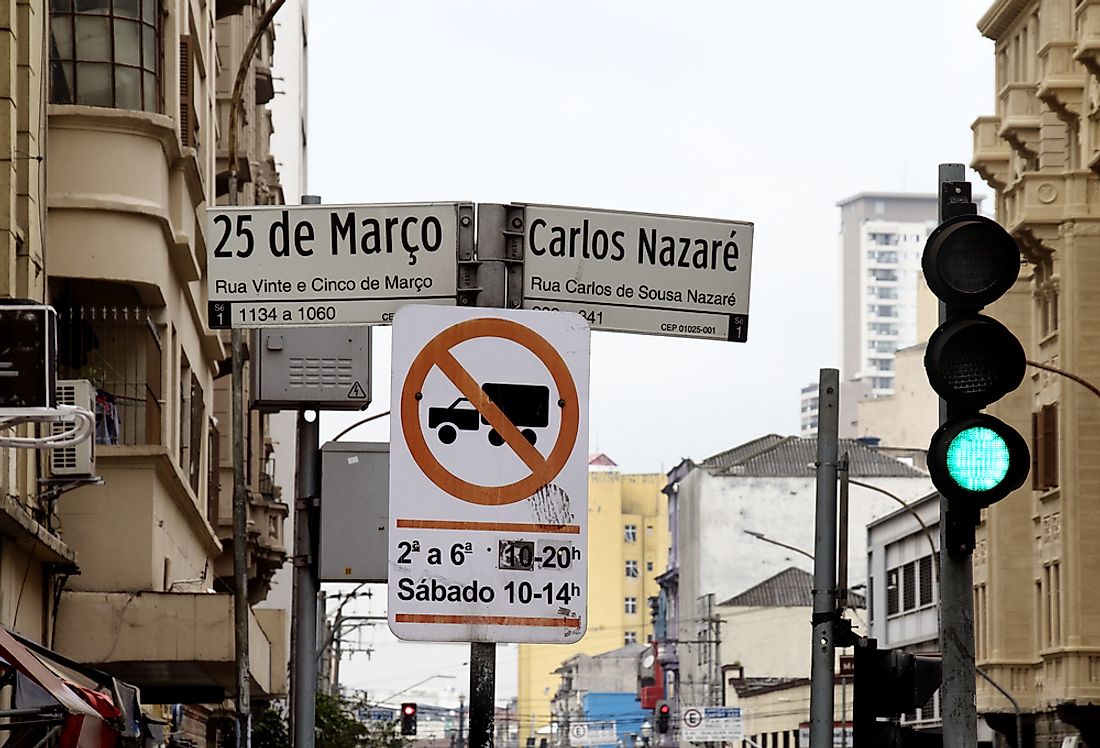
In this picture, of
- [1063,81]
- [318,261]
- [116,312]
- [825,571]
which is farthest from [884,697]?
[1063,81]

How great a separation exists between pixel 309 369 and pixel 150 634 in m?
13.3

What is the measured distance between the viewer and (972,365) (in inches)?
281

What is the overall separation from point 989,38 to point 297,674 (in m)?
48.9

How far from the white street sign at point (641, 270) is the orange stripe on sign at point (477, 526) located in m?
0.87

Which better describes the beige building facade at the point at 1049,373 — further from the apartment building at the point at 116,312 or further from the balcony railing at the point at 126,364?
the balcony railing at the point at 126,364

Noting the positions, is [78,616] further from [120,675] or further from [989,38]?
[989,38]

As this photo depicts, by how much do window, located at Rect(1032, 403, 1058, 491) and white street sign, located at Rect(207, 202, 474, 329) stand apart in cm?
4316

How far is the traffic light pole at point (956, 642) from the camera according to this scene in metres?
7.52

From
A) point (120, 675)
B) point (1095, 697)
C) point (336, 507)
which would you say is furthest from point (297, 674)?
point (1095, 697)

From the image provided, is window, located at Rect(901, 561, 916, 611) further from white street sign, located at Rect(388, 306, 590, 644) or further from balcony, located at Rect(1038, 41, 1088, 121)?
white street sign, located at Rect(388, 306, 590, 644)

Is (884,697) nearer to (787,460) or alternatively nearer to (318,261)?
(318,261)

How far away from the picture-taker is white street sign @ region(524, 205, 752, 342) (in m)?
6.31

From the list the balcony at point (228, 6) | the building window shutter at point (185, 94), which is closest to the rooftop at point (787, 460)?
the balcony at point (228, 6)

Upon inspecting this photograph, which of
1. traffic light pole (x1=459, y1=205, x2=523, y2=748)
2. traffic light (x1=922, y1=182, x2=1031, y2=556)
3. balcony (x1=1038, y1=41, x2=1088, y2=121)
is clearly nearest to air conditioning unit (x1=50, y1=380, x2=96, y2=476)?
traffic light (x1=922, y1=182, x2=1031, y2=556)
